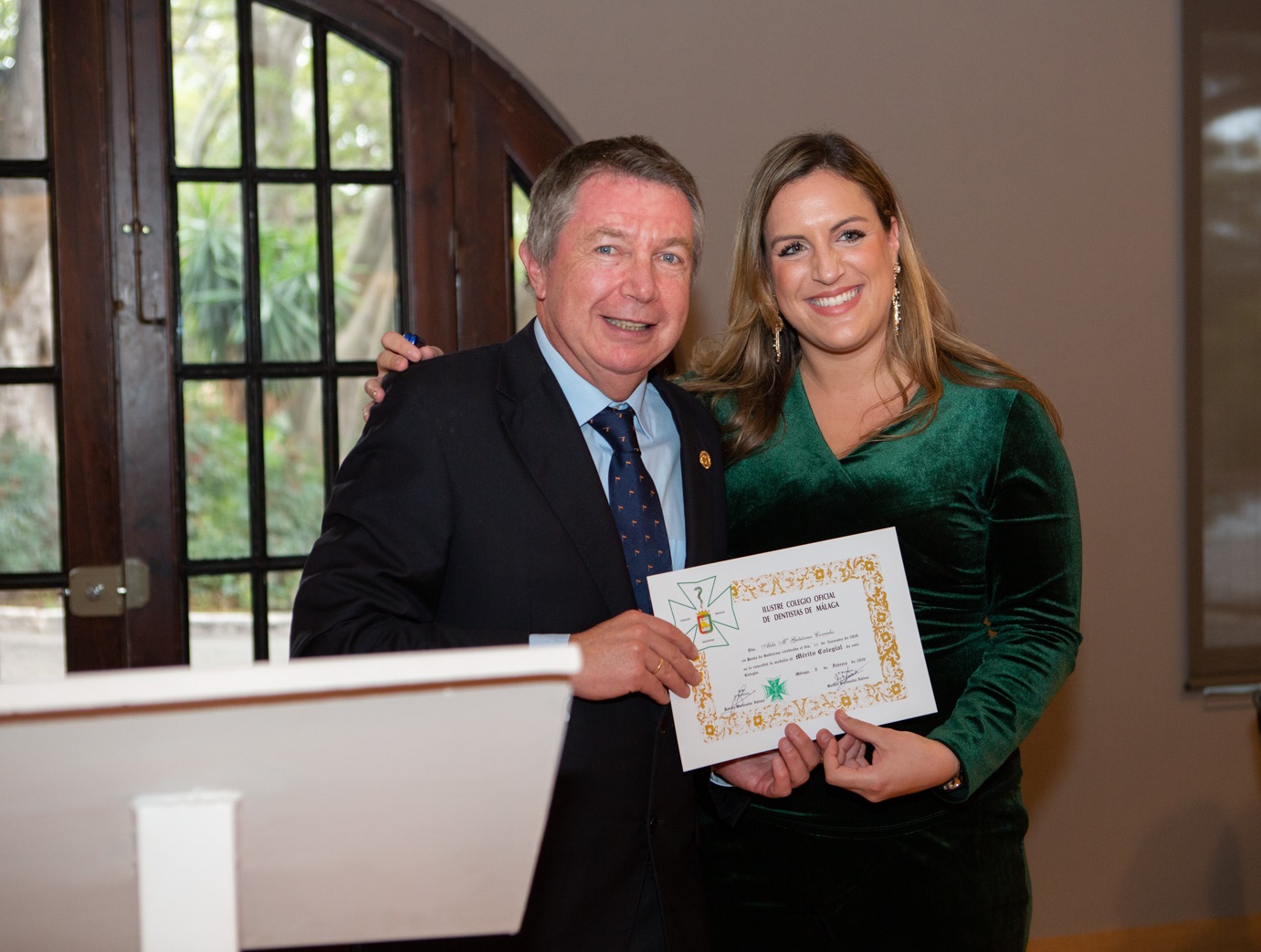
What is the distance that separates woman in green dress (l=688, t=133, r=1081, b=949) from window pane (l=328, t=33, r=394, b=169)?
163 cm

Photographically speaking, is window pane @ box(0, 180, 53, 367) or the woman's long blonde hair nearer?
the woman's long blonde hair

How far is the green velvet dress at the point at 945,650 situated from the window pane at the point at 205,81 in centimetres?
211

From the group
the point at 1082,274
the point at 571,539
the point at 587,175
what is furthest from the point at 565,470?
the point at 1082,274

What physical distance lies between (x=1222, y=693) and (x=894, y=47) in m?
2.43

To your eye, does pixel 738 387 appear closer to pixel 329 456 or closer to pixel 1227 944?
pixel 329 456

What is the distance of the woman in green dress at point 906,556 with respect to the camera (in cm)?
193

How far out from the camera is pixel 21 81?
10.2ft

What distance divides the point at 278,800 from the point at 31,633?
274 cm

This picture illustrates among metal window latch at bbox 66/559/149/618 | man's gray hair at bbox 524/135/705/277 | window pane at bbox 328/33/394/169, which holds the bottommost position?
metal window latch at bbox 66/559/149/618

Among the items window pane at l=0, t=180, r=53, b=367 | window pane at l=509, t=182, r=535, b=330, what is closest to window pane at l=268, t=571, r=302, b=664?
window pane at l=0, t=180, r=53, b=367

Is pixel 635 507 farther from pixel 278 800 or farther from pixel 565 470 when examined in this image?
pixel 278 800

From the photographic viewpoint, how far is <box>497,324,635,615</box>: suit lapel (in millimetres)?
1737

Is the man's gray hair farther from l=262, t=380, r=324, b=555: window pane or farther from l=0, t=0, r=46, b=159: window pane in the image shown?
l=0, t=0, r=46, b=159: window pane

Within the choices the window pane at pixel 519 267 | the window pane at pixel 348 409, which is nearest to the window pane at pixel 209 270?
the window pane at pixel 348 409
